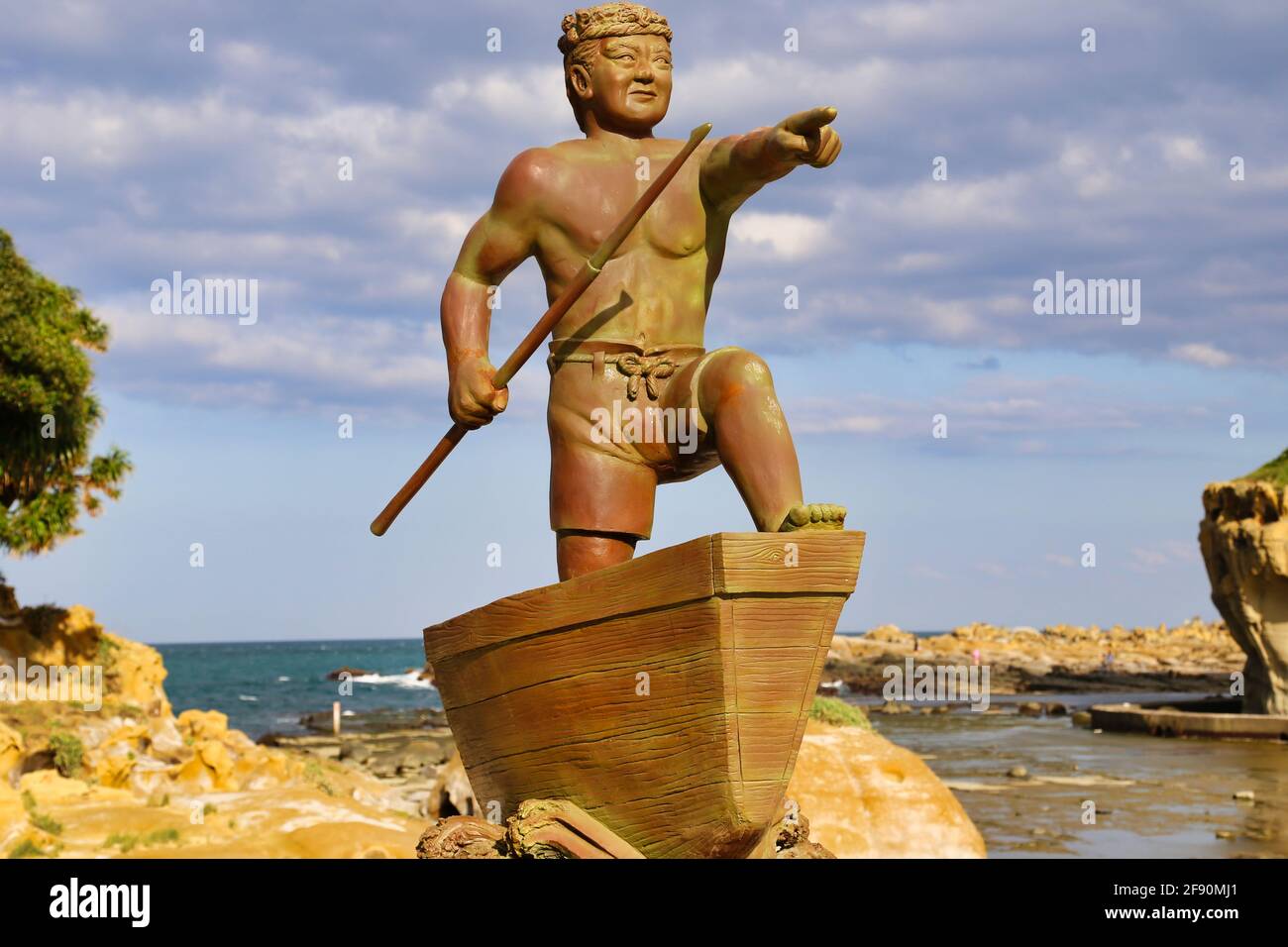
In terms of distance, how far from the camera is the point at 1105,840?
17.0 meters

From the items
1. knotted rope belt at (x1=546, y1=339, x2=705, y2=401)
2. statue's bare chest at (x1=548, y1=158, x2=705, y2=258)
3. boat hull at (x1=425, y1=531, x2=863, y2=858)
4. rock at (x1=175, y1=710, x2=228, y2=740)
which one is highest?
statue's bare chest at (x1=548, y1=158, x2=705, y2=258)

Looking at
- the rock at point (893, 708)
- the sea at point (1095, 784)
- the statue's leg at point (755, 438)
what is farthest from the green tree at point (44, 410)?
the rock at point (893, 708)

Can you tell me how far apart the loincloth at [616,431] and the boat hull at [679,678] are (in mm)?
428

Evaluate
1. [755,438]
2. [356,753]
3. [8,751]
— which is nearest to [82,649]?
[8,751]

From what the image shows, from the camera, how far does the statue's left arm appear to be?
4.09 metres

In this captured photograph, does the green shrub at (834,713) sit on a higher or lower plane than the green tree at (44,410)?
lower

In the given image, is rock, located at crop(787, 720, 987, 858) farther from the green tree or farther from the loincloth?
the green tree

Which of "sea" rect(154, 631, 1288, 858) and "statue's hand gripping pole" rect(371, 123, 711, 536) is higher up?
"statue's hand gripping pole" rect(371, 123, 711, 536)

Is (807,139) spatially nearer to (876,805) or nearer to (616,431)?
(616,431)

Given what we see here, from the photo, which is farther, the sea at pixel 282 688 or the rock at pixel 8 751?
the sea at pixel 282 688

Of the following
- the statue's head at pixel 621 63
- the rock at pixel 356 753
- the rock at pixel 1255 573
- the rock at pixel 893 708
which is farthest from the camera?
the rock at pixel 893 708

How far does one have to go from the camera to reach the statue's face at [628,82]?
15.1 feet

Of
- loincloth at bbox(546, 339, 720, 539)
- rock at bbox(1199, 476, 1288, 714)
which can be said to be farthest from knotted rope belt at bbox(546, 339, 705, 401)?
rock at bbox(1199, 476, 1288, 714)

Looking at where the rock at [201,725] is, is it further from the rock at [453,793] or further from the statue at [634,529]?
the statue at [634,529]
